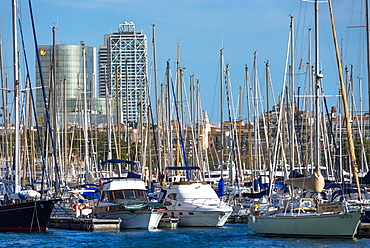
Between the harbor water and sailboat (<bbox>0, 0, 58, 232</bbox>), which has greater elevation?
sailboat (<bbox>0, 0, 58, 232</bbox>)

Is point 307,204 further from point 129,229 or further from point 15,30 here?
point 15,30

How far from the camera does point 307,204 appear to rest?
3684cm

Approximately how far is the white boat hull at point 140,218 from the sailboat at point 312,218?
23.7 ft

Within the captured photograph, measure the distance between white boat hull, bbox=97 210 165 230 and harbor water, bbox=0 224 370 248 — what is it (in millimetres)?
716

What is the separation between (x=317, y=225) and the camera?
114ft

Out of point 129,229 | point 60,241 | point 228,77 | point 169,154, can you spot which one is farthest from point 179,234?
point 228,77

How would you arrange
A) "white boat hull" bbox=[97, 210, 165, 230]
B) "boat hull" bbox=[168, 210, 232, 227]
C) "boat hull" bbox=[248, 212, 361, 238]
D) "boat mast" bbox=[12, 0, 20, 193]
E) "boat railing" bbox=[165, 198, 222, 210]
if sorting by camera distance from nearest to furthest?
"boat hull" bbox=[248, 212, 361, 238], "boat mast" bbox=[12, 0, 20, 193], "white boat hull" bbox=[97, 210, 165, 230], "boat hull" bbox=[168, 210, 232, 227], "boat railing" bbox=[165, 198, 222, 210]

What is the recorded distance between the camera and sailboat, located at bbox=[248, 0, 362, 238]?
34.5 m

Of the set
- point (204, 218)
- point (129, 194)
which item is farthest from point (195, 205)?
point (129, 194)

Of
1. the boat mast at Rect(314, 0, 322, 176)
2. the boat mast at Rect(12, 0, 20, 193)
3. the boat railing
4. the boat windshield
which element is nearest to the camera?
the boat mast at Rect(314, 0, 322, 176)

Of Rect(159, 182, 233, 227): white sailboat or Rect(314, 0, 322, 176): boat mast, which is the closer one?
Rect(314, 0, 322, 176): boat mast

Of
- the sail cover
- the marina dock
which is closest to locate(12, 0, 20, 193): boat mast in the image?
the marina dock

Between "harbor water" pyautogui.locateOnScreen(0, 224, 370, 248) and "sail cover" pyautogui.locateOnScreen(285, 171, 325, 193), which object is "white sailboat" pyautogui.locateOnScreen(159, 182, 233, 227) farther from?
"sail cover" pyautogui.locateOnScreen(285, 171, 325, 193)

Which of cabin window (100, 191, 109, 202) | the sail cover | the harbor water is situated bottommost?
the harbor water
